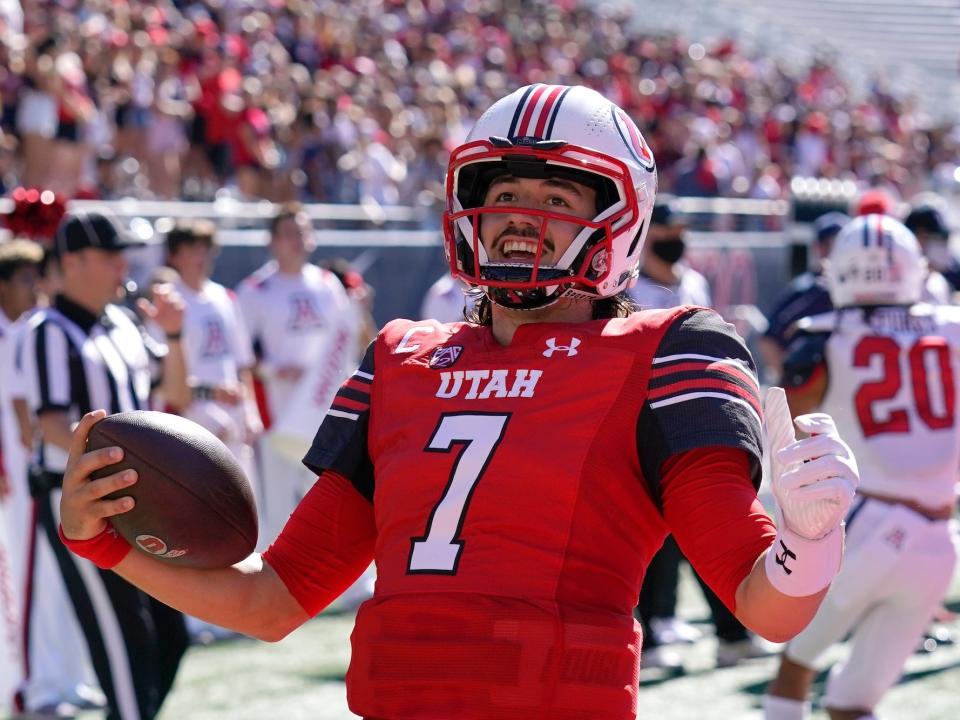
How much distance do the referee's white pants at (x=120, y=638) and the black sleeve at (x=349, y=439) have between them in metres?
2.42

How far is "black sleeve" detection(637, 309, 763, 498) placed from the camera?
2.21m

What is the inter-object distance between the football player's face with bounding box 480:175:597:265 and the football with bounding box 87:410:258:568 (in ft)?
1.87

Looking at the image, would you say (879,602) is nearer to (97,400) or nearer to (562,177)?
(97,400)

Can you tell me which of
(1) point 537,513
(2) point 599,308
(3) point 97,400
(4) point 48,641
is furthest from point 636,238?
(4) point 48,641

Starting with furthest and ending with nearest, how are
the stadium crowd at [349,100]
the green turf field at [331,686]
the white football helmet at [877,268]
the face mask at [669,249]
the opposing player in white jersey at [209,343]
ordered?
the stadium crowd at [349,100], the opposing player in white jersey at [209,343], the face mask at [669,249], the green turf field at [331,686], the white football helmet at [877,268]

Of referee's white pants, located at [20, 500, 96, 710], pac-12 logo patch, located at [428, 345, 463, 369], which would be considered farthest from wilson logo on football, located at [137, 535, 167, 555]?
referee's white pants, located at [20, 500, 96, 710]

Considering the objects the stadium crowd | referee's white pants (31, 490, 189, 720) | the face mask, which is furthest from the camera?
the stadium crowd

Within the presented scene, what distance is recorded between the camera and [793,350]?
16.3 feet

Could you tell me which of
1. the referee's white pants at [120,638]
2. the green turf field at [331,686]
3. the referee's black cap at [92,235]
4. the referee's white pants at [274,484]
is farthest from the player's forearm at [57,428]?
the referee's white pants at [274,484]

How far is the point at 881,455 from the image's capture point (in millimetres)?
4930

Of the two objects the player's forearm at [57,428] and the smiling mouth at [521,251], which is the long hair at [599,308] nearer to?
the smiling mouth at [521,251]

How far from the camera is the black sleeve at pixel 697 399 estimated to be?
221 cm

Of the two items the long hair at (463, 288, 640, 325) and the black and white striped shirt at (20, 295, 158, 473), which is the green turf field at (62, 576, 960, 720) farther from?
the long hair at (463, 288, 640, 325)

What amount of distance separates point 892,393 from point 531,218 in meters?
2.74
